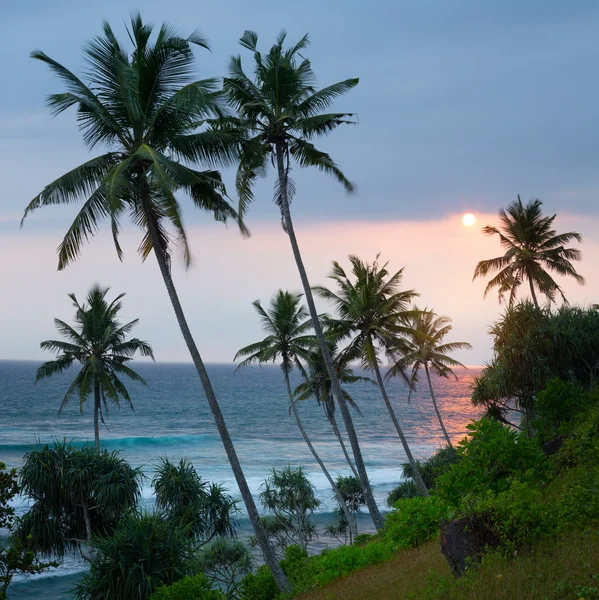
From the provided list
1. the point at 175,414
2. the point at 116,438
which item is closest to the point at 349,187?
the point at 116,438

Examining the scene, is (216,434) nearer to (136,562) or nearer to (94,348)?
(94,348)

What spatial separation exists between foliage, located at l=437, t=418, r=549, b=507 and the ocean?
71.0ft

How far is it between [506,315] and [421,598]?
58.7 ft

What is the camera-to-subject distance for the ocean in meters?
45.6

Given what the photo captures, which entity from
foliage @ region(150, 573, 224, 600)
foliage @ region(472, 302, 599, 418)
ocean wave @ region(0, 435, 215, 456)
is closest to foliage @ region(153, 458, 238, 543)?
foliage @ region(150, 573, 224, 600)

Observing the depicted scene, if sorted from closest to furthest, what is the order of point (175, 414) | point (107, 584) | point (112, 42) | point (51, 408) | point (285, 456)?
point (112, 42), point (107, 584), point (285, 456), point (51, 408), point (175, 414)

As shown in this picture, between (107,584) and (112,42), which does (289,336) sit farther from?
(112,42)

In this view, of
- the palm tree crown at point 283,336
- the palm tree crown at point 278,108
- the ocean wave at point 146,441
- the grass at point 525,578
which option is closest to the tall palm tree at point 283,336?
the palm tree crown at point 283,336

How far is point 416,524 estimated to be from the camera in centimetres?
1407

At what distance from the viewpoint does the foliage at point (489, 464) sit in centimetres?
1107

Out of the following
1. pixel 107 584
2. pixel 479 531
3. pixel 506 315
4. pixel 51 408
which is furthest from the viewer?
pixel 51 408

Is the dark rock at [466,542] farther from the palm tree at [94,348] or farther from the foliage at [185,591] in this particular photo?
the palm tree at [94,348]

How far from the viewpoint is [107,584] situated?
15.0m

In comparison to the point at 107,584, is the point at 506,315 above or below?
above
